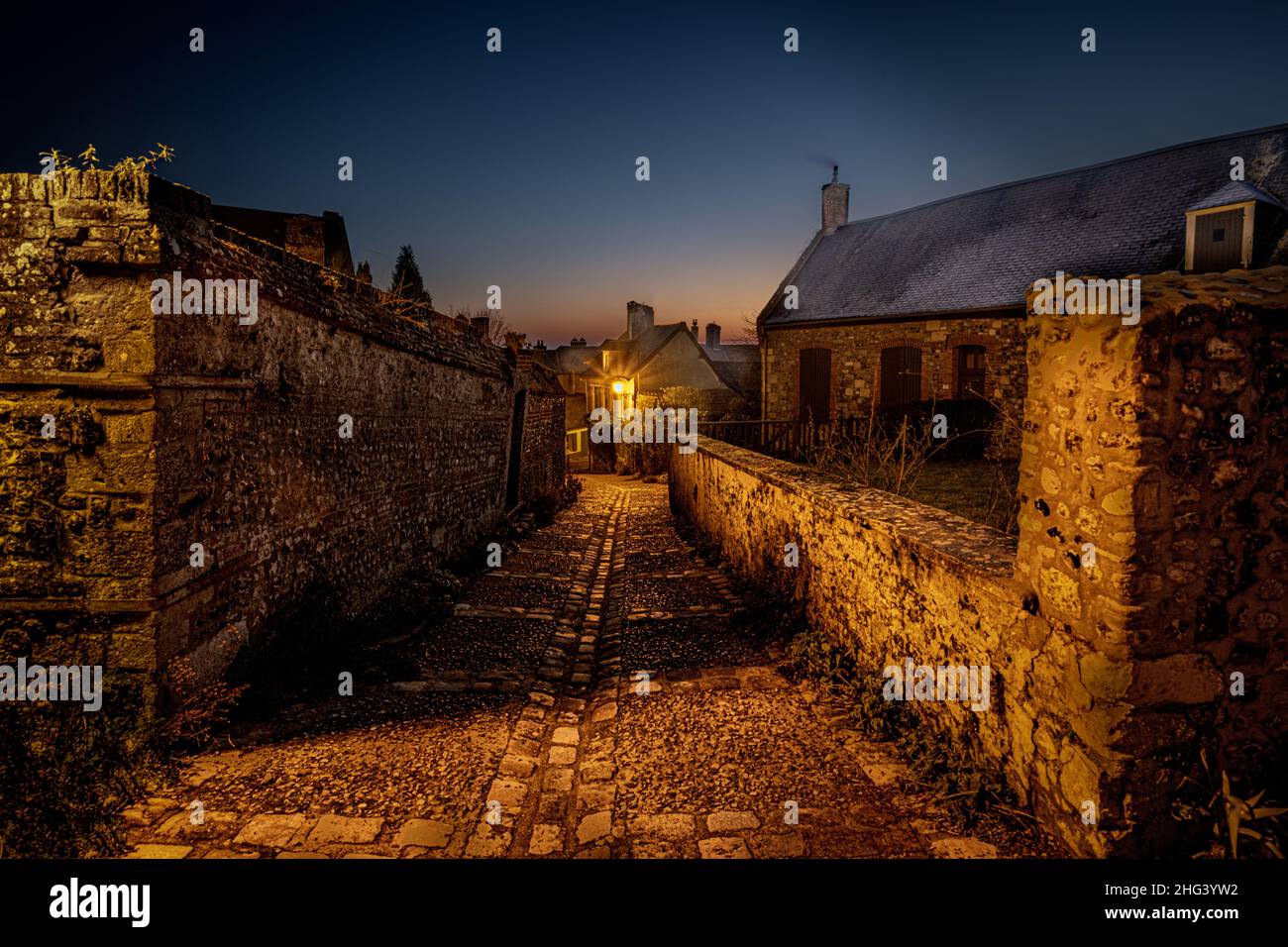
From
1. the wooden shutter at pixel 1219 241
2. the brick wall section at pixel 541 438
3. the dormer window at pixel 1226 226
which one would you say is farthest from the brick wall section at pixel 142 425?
the wooden shutter at pixel 1219 241

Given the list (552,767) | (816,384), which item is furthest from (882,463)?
(816,384)

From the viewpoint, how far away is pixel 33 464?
3635 mm

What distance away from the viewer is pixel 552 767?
12.6 feet

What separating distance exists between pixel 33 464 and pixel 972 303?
1908 cm

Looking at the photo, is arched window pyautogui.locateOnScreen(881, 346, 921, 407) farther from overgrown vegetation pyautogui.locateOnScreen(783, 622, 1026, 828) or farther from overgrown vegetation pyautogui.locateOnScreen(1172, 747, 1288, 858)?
overgrown vegetation pyautogui.locateOnScreen(1172, 747, 1288, 858)

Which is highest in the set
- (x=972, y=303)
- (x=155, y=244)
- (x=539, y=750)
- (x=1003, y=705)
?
(x=972, y=303)

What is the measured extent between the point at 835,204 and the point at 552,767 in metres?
25.3

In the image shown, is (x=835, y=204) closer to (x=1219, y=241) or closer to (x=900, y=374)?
(x=900, y=374)

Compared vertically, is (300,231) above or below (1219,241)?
below

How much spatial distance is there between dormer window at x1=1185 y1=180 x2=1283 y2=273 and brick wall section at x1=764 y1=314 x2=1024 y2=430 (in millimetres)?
3634

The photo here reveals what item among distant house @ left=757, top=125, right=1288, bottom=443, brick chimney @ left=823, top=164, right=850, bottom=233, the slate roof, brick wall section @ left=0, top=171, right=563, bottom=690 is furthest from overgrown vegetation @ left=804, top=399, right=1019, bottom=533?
brick chimney @ left=823, top=164, right=850, bottom=233

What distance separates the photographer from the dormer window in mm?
13305
